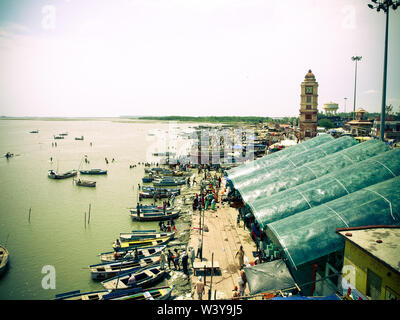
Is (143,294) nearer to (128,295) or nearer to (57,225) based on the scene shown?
(128,295)

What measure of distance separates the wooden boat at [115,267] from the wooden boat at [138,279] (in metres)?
0.61

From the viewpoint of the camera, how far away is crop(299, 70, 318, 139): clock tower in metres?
47.0

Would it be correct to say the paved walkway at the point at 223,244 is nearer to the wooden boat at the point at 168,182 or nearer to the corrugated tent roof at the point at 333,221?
the corrugated tent roof at the point at 333,221

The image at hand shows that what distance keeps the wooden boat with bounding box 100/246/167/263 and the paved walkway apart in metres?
2.46

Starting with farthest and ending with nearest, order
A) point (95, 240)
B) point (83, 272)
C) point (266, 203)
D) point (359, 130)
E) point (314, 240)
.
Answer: point (359, 130) → point (95, 240) → point (83, 272) → point (266, 203) → point (314, 240)

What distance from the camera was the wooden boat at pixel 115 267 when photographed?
1551cm

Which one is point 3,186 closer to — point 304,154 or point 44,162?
point 44,162

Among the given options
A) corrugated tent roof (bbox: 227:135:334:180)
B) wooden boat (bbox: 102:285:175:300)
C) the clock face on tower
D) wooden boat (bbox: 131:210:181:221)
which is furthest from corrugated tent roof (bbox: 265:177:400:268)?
the clock face on tower

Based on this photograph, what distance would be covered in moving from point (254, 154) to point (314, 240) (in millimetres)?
34723

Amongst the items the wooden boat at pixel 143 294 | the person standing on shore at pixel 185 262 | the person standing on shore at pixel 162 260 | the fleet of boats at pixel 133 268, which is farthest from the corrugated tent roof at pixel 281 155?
the wooden boat at pixel 143 294

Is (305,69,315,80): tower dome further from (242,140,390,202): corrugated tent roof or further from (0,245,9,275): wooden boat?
(0,245,9,275): wooden boat

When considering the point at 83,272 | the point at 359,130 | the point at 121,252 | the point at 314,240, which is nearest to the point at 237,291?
the point at 314,240

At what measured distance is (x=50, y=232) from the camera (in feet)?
75.0

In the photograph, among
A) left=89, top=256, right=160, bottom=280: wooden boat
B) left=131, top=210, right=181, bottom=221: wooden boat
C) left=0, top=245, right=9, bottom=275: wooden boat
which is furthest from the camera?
left=131, top=210, right=181, bottom=221: wooden boat
